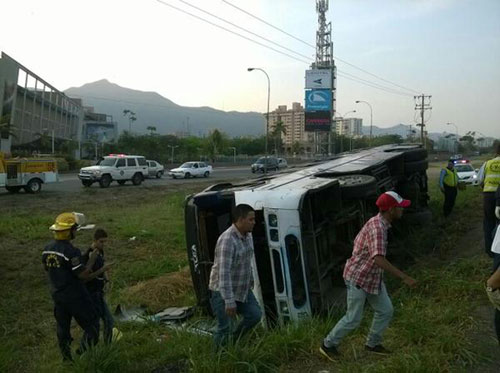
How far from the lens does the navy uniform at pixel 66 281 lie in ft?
14.7

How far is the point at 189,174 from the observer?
125 ft

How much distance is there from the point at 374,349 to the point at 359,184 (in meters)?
2.57

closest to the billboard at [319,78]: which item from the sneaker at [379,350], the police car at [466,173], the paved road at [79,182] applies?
the paved road at [79,182]

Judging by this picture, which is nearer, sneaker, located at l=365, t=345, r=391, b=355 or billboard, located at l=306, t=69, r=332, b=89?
sneaker, located at l=365, t=345, r=391, b=355

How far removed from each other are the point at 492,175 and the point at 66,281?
18.5 feet

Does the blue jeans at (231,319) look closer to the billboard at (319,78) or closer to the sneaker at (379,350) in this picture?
the sneaker at (379,350)

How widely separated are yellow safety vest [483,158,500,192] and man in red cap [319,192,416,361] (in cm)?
354

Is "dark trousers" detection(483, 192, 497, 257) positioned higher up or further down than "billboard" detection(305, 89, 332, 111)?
further down

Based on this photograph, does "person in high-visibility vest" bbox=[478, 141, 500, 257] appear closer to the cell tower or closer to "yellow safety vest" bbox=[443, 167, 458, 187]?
"yellow safety vest" bbox=[443, 167, 458, 187]

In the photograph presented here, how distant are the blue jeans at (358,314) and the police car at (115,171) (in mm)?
23897

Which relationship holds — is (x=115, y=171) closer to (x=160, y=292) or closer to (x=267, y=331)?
(x=160, y=292)

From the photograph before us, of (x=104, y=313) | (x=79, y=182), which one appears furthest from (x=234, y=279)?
(x=79, y=182)

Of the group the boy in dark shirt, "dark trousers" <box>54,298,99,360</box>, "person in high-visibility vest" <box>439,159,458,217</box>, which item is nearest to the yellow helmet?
the boy in dark shirt

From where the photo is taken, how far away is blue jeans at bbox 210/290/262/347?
4.29 metres
